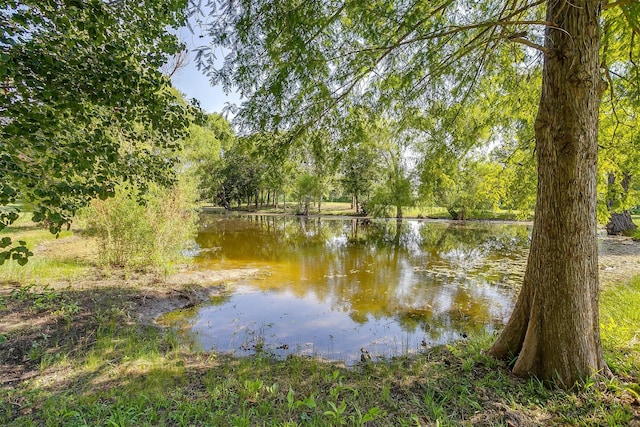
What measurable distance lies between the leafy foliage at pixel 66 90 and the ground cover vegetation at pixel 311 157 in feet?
0.06

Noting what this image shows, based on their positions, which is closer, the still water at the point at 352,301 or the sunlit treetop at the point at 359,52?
the sunlit treetop at the point at 359,52

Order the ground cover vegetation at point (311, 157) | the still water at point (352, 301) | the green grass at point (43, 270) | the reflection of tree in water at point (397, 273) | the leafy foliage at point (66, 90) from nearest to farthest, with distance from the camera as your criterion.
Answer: the leafy foliage at point (66, 90) < the ground cover vegetation at point (311, 157) < the still water at point (352, 301) < the green grass at point (43, 270) < the reflection of tree in water at point (397, 273)

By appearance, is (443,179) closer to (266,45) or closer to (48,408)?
(266,45)

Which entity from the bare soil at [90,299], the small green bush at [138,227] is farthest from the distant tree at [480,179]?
the small green bush at [138,227]

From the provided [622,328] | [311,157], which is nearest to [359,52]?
[311,157]

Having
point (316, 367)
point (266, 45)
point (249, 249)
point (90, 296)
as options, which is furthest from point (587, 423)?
point (249, 249)

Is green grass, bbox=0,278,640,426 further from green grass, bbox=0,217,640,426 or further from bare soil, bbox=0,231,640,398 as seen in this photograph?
bare soil, bbox=0,231,640,398

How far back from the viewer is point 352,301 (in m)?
7.17

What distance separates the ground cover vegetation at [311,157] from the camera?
2316 mm

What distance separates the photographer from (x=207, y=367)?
3.70 metres

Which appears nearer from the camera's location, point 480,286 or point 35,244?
point 480,286

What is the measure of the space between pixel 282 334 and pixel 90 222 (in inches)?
224

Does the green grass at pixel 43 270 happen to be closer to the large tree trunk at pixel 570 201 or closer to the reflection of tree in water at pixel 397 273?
the reflection of tree in water at pixel 397 273

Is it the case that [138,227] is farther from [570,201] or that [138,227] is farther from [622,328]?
[622,328]
